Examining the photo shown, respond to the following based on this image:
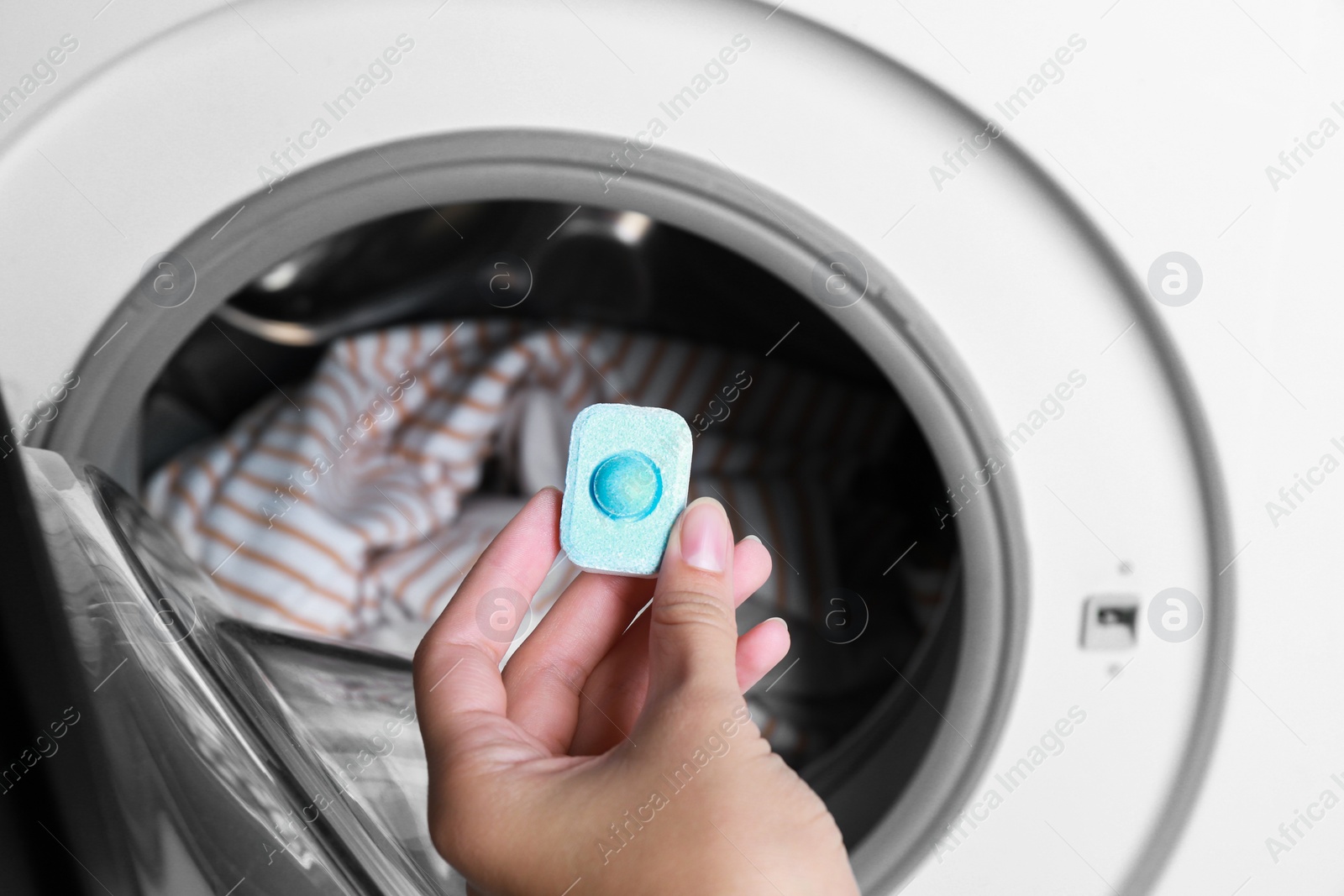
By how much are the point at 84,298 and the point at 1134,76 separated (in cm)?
57

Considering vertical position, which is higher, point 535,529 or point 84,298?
point 84,298

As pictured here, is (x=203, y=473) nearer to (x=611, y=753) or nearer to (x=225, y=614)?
(x=225, y=614)

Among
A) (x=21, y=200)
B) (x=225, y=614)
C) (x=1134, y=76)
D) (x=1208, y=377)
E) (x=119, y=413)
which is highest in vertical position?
(x=21, y=200)

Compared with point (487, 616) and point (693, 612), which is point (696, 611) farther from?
point (487, 616)

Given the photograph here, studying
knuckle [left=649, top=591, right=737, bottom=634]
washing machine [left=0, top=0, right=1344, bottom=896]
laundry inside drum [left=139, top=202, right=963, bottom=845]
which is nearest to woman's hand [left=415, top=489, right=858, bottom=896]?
knuckle [left=649, top=591, right=737, bottom=634]

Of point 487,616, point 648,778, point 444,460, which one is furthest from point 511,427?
point 648,778

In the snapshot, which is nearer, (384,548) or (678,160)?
(678,160)

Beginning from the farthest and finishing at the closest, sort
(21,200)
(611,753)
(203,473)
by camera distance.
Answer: (203,473) < (21,200) < (611,753)

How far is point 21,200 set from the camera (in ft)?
1.61

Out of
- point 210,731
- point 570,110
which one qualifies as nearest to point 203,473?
point 210,731

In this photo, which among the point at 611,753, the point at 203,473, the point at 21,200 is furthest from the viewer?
the point at 203,473

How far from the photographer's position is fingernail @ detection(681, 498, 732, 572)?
43cm

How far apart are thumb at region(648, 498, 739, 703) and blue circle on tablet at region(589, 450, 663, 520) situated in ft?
0.07

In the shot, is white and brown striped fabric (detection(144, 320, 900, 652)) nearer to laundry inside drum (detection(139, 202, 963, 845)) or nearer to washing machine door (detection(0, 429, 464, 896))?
laundry inside drum (detection(139, 202, 963, 845))
